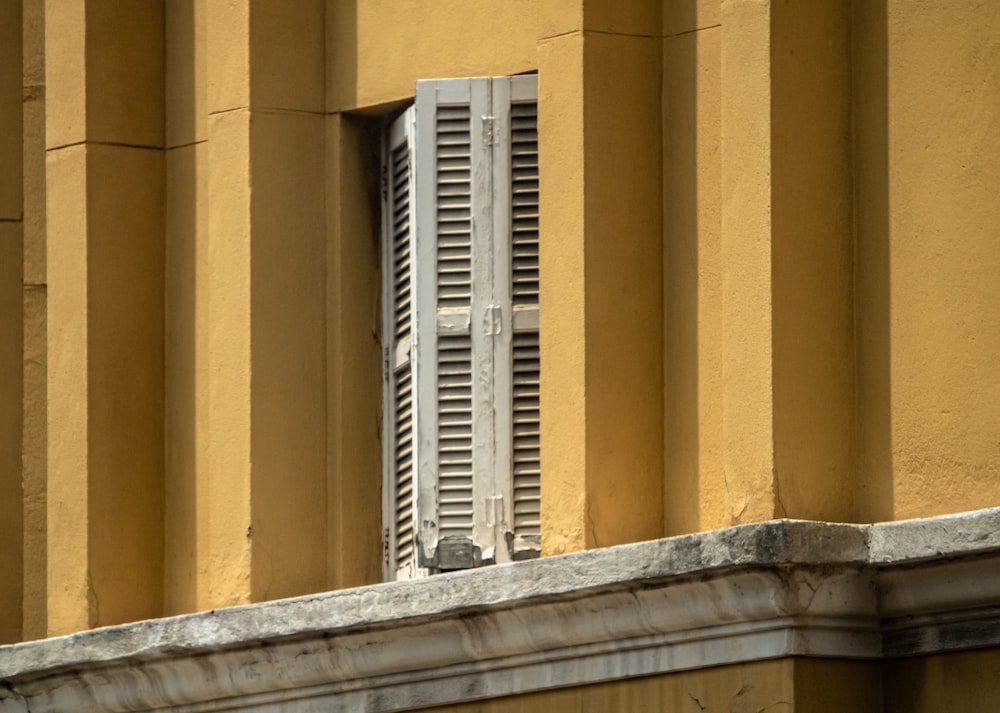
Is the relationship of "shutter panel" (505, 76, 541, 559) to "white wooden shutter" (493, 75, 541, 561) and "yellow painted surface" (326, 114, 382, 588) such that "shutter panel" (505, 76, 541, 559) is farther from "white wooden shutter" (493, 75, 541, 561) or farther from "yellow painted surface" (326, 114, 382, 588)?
"yellow painted surface" (326, 114, 382, 588)

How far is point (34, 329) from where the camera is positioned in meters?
13.4

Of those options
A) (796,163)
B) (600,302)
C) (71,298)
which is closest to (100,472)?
(71,298)

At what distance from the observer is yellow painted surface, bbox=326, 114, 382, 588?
12.2m

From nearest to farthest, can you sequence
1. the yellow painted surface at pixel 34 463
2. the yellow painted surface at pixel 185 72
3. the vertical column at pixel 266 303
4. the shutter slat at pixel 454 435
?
the shutter slat at pixel 454 435, the vertical column at pixel 266 303, the yellow painted surface at pixel 185 72, the yellow painted surface at pixel 34 463

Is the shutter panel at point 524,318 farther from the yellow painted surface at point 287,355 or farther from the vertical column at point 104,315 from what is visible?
the vertical column at point 104,315

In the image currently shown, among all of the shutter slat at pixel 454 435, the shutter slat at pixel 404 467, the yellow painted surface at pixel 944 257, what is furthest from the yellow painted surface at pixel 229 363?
the yellow painted surface at pixel 944 257

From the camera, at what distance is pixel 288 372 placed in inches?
483

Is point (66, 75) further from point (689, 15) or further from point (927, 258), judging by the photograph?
point (927, 258)

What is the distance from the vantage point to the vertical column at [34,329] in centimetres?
1320

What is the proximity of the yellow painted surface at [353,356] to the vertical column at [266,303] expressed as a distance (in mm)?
41

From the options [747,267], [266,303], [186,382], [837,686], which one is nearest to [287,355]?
[266,303]

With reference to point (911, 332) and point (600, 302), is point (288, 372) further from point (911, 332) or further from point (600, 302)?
point (911, 332)

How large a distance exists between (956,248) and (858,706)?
1493 millimetres

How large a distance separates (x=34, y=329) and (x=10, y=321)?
14 centimetres
